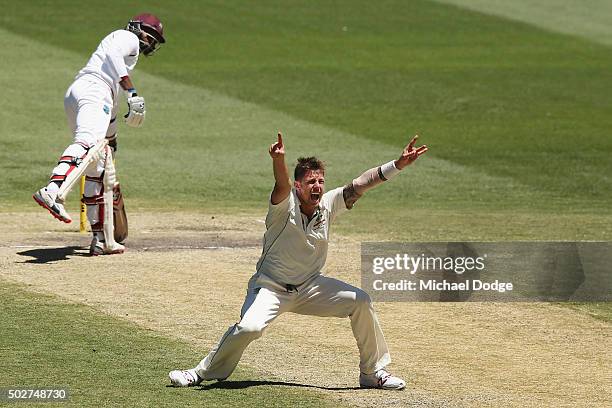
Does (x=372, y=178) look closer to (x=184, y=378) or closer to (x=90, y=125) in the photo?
(x=184, y=378)

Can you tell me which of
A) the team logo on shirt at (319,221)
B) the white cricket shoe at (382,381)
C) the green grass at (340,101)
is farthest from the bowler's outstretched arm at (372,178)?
the green grass at (340,101)

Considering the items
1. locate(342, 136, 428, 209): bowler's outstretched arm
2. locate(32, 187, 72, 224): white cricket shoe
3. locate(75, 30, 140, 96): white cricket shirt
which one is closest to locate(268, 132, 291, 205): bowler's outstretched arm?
locate(342, 136, 428, 209): bowler's outstretched arm

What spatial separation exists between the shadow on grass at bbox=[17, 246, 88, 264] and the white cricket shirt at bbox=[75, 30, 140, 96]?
1.78 meters

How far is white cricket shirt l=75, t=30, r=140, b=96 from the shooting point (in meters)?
14.4

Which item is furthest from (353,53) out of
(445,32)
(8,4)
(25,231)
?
(25,231)

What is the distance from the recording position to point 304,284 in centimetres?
958

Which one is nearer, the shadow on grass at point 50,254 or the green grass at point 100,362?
the green grass at point 100,362

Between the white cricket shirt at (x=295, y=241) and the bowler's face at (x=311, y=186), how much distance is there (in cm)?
8

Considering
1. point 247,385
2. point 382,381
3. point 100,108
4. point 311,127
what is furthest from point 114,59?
point 311,127

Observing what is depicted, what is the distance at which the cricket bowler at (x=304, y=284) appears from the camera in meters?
9.33

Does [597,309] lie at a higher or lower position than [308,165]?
lower

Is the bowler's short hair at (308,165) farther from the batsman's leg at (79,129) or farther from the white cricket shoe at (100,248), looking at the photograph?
the white cricket shoe at (100,248)

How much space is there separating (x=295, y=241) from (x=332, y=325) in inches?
100

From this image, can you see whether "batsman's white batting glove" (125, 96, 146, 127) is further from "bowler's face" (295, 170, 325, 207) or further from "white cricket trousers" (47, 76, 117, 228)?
"bowler's face" (295, 170, 325, 207)
